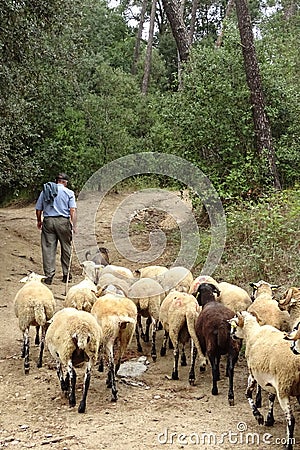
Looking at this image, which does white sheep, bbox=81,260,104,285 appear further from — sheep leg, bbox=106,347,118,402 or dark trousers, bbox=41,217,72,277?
sheep leg, bbox=106,347,118,402

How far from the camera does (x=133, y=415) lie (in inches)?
233

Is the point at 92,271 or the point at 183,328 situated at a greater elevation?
the point at 92,271

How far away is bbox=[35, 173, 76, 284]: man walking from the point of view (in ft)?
38.6

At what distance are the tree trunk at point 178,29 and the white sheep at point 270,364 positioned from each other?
11030 mm

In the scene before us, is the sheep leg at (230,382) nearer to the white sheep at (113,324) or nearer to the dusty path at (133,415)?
the dusty path at (133,415)

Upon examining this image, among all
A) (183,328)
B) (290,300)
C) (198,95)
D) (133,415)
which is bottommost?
(133,415)

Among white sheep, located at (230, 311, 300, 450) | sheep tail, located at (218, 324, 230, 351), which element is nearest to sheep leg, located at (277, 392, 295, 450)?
white sheep, located at (230, 311, 300, 450)

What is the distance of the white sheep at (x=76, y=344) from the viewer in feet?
19.8

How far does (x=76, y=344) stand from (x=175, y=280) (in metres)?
3.10

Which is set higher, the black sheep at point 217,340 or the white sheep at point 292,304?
Result: the white sheep at point 292,304

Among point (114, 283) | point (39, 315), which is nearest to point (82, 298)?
point (39, 315)

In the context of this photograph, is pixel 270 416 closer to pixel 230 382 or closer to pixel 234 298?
pixel 230 382

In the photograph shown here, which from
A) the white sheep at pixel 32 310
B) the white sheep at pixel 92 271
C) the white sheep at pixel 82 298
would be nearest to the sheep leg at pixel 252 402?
the white sheep at pixel 82 298

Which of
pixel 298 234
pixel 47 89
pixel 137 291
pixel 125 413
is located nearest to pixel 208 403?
pixel 125 413
